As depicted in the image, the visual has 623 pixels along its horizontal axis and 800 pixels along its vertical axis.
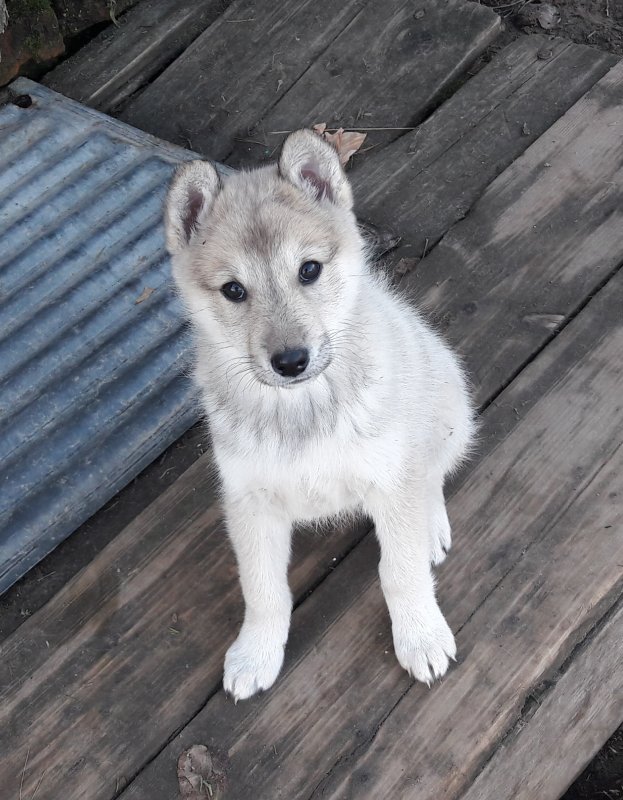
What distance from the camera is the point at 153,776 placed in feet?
9.02

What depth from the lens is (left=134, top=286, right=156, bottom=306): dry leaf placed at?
12.5 feet

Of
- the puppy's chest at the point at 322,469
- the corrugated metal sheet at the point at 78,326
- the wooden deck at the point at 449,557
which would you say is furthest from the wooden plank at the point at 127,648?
the puppy's chest at the point at 322,469

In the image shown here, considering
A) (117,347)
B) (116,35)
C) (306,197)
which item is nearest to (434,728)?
(306,197)

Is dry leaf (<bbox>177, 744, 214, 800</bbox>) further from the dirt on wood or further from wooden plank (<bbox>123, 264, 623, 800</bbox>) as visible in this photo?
the dirt on wood

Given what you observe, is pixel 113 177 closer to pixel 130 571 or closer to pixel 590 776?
pixel 130 571

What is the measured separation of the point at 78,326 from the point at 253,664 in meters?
1.76

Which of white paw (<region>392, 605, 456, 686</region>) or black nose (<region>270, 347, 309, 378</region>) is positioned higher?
black nose (<region>270, 347, 309, 378</region>)

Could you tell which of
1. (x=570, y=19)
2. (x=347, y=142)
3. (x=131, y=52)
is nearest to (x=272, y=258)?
(x=347, y=142)

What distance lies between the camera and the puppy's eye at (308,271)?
8.00 ft

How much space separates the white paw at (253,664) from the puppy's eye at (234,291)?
1174 mm

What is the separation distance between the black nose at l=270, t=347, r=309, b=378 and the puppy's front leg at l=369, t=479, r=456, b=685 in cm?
59

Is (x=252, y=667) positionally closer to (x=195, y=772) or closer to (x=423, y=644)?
(x=195, y=772)

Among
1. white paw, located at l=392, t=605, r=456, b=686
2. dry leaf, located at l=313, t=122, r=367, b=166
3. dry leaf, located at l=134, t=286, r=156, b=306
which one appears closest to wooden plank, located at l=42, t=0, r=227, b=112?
dry leaf, located at l=313, t=122, r=367, b=166

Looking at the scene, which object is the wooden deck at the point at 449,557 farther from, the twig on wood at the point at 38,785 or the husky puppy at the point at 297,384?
the husky puppy at the point at 297,384
